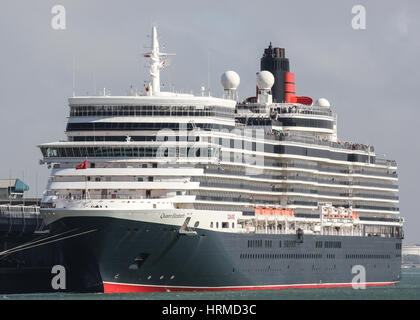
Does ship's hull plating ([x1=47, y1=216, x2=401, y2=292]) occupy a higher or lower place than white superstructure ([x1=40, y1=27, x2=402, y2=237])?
lower

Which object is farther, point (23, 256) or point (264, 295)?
point (23, 256)

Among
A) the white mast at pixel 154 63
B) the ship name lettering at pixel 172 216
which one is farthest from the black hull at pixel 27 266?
the white mast at pixel 154 63

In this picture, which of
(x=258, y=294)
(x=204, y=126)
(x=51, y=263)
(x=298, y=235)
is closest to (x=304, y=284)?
(x=298, y=235)

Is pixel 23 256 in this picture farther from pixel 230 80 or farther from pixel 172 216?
pixel 172 216

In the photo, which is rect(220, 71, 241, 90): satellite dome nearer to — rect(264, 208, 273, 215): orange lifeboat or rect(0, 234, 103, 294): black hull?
rect(264, 208, 273, 215): orange lifeboat

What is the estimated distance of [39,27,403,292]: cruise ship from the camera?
8381cm

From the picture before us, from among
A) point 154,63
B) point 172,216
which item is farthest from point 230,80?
point 172,216

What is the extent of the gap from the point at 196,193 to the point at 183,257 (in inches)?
180

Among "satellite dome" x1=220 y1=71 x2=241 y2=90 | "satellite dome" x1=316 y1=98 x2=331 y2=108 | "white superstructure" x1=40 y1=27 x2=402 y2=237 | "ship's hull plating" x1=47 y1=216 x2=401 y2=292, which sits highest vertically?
"satellite dome" x1=220 y1=71 x2=241 y2=90

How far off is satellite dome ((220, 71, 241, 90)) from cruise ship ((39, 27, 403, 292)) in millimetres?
80

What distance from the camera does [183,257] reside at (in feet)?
279

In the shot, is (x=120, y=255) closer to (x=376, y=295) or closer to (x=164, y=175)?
(x=164, y=175)

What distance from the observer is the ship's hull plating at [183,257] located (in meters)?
83.1

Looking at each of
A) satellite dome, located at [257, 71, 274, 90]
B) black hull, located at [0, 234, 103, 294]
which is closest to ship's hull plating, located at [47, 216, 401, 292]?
black hull, located at [0, 234, 103, 294]
